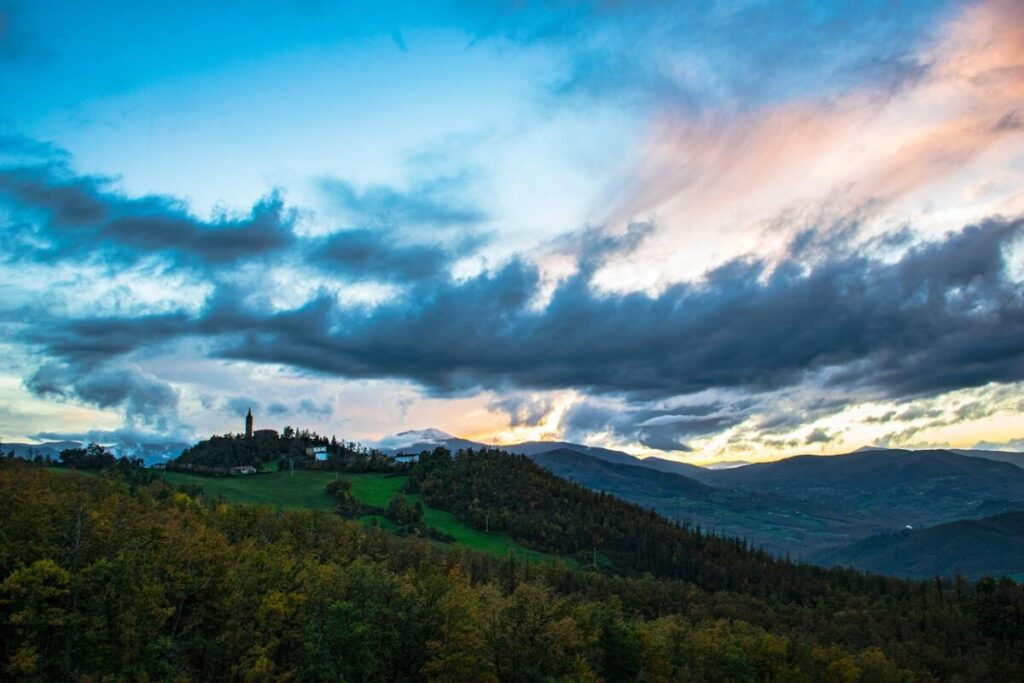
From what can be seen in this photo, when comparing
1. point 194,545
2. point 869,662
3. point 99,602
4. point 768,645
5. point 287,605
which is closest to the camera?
point 99,602

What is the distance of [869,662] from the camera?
555 ft

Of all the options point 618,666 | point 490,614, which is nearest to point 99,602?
point 490,614

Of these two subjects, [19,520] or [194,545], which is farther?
[194,545]

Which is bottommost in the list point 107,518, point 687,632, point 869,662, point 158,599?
point 869,662

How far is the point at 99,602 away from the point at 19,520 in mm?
21439

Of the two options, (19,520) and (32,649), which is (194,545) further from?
(32,649)

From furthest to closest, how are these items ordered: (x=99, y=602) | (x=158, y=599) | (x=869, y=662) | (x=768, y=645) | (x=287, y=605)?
(x=869, y=662) < (x=768, y=645) < (x=287, y=605) < (x=158, y=599) < (x=99, y=602)

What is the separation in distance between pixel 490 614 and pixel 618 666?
106 ft

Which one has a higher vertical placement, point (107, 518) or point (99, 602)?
point (107, 518)

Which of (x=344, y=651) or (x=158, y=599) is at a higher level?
(x=158, y=599)

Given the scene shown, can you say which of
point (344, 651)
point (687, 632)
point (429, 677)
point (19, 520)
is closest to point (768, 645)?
point (687, 632)

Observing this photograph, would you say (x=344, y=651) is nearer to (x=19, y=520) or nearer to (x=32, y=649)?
(x=32, y=649)

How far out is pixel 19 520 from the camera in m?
105

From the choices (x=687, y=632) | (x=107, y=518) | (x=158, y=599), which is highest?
(x=107, y=518)
